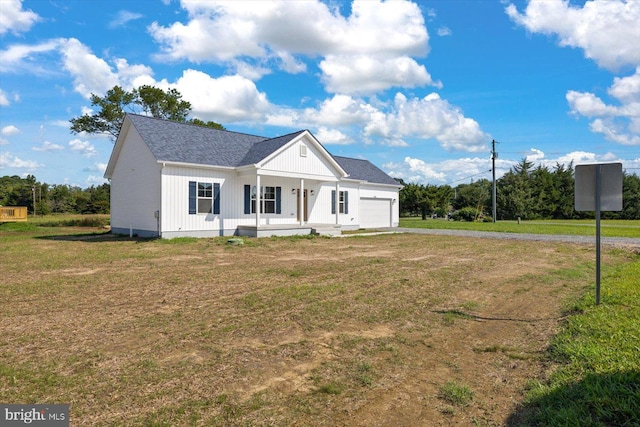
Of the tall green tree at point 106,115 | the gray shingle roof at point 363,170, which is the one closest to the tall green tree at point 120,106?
the tall green tree at point 106,115

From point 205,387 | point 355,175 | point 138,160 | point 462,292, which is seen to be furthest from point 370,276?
point 355,175

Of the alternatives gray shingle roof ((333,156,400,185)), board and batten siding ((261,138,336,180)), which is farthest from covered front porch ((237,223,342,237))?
gray shingle roof ((333,156,400,185))

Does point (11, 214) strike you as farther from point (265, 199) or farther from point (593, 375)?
point (593, 375)

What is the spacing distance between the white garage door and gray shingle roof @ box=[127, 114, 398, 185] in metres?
9.24

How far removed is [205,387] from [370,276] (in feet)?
18.5

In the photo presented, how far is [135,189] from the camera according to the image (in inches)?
725

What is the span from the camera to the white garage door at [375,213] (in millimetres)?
27312

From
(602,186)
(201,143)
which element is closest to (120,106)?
(201,143)

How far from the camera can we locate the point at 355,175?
88.6 feet

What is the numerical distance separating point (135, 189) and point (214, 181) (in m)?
4.17

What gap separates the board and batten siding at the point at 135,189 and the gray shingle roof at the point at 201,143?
594 millimetres

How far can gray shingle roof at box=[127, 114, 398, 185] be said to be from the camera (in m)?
17.0

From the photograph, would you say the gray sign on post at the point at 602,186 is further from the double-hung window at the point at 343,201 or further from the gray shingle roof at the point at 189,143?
the double-hung window at the point at 343,201

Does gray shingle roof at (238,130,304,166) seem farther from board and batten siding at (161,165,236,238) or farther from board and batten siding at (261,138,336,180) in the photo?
board and batten siding at (161,165,236,238)
